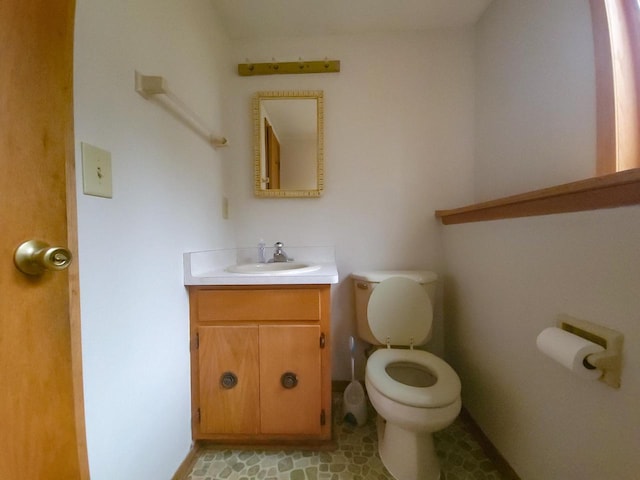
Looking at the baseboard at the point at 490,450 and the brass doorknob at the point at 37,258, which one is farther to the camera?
the baseboard at the point at 490,450

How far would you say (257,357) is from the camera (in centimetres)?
114

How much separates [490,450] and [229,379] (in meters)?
1.20

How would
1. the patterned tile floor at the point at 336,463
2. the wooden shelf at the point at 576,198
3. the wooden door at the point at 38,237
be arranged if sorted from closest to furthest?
the wooden door at the point at 38,237
the wooden shelf at the point at 576,198
the patterned tile floor at the point at 336,463

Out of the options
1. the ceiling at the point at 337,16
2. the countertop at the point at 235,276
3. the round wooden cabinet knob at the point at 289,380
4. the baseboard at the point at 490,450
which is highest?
the ceiling at the point at 337,16

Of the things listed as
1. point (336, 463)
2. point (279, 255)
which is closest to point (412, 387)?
point (336, 463)

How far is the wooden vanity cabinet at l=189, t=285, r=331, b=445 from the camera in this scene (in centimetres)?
114

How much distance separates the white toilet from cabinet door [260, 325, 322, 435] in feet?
0.86

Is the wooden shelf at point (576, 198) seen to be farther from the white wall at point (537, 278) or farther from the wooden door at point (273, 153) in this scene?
the wooden door at point (273, 153)

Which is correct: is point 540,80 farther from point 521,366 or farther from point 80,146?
point 80,146

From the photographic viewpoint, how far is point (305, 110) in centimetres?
160

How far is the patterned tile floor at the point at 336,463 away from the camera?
105 centimetres

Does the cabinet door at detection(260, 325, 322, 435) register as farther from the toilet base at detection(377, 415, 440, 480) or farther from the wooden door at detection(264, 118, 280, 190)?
the wooden door at detection(264, 118, 280, 190)

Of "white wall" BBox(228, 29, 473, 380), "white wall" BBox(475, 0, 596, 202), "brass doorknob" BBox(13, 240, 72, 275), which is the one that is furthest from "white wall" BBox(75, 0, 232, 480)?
"white wall" BBox(475, 0, 596, 202)

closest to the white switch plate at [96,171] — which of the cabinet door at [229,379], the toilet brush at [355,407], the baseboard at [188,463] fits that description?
the cabinet door at [229,379]
